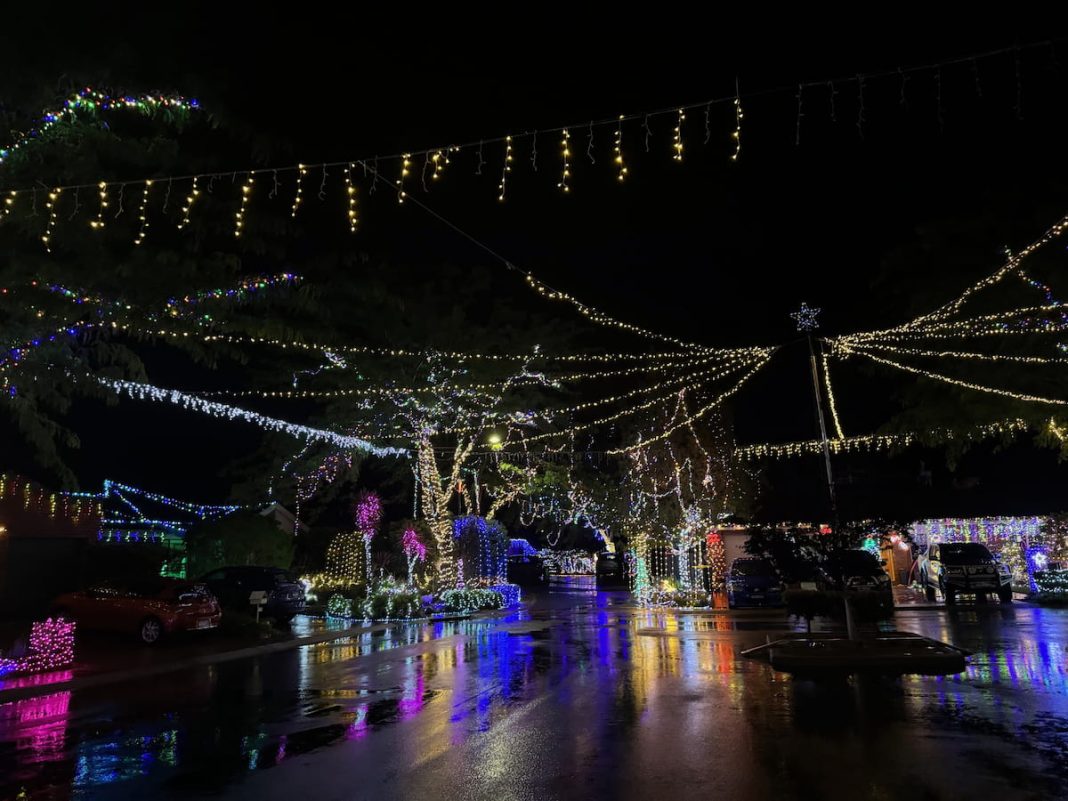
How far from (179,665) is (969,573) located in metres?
22.9

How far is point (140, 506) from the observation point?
3030 cm

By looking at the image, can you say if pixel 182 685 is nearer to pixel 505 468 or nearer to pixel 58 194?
pixel 58 194

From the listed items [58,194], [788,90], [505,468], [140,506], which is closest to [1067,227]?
[788,90]

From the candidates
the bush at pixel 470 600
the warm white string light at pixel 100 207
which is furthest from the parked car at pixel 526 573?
the warm white string light at pixel 100 207

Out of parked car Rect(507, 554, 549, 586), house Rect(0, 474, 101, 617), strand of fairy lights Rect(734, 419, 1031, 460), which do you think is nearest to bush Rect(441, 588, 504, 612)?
strand of fairy lights Rect(734, 419, 1031, 460)

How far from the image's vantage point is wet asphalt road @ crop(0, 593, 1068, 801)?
5918mm

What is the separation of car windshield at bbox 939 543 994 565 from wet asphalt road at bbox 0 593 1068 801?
12.4 meters

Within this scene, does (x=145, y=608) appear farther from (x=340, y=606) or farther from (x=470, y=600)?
(x=470, y=600)

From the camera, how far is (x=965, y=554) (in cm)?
2556

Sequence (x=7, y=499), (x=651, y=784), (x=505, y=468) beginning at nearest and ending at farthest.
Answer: (x=651, y=784), (x=7, y=499), (x=505, y=468)

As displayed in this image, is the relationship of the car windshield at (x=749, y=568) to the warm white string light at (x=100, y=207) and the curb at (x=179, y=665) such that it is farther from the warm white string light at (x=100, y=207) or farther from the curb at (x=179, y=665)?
the warm white string light at (x=100, y=207)

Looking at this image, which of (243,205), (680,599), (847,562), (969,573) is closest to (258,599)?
(243,205)

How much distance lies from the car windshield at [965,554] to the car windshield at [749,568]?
5748 mm

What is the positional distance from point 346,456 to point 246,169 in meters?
19.1
